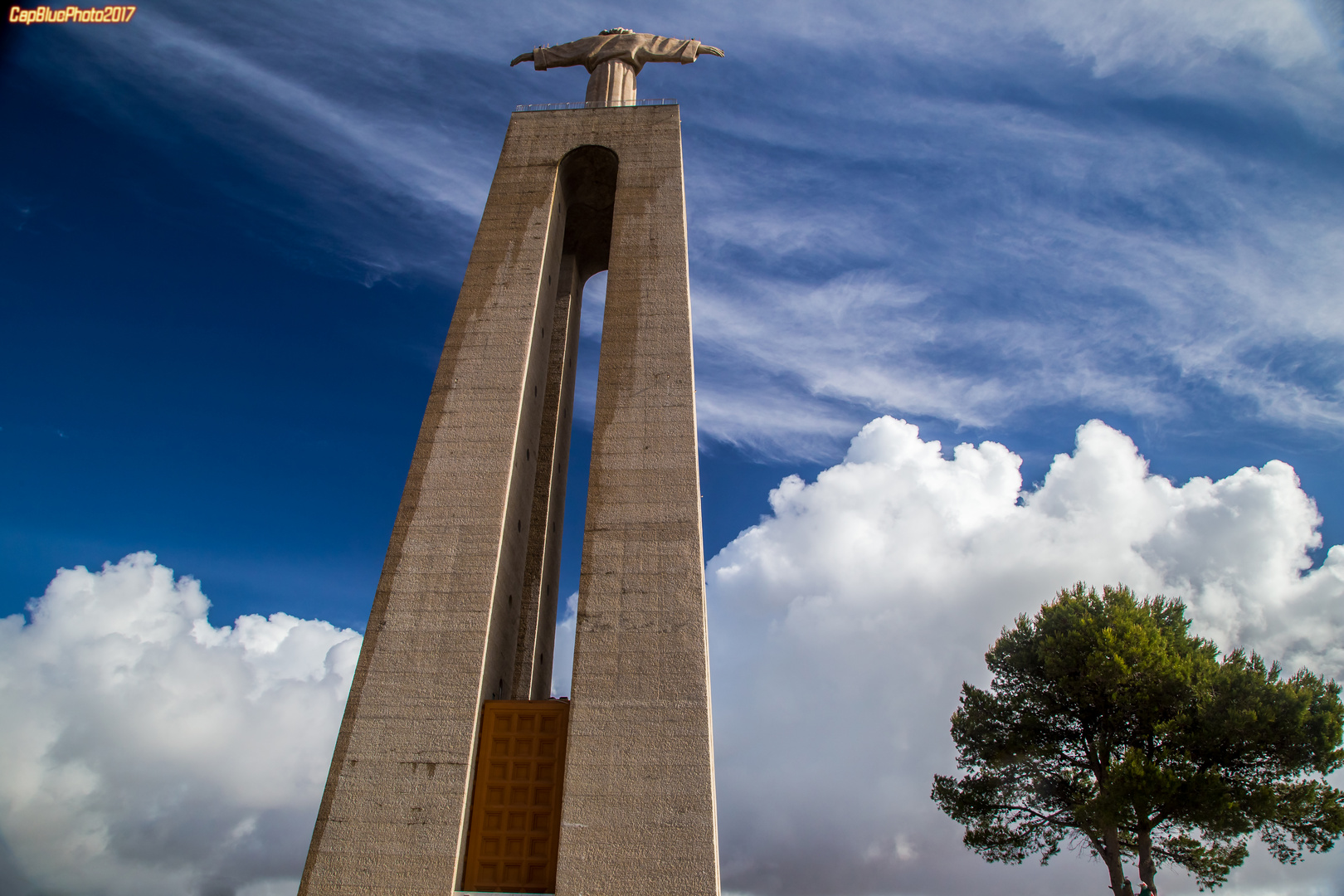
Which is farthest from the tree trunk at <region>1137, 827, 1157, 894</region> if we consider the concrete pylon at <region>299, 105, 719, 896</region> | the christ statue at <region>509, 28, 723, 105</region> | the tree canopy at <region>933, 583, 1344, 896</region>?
the christ statue at <region>509, 28, 723, 105</region>

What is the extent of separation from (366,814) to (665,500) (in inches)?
308

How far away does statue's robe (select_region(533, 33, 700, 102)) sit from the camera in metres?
25.1

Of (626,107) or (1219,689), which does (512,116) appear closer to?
(626,107)

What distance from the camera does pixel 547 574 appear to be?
2059 centimetres

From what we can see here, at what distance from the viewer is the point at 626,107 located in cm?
2247

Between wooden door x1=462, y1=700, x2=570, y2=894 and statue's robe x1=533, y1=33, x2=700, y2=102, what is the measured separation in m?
19.9

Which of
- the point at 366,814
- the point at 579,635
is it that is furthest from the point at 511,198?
the point at 366,814

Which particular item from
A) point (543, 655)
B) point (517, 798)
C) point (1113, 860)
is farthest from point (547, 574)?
point (1113, 860)

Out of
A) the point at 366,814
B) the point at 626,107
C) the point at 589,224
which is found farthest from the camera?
the point at 589,224

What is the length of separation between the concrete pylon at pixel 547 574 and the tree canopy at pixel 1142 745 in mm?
13312

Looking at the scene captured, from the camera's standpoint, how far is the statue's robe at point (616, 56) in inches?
987

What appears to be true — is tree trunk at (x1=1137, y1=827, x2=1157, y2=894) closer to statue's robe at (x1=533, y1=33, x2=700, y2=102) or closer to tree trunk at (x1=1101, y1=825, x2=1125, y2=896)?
tree trunk at (x1=1101, y1=825, x2=1125, y2=896)

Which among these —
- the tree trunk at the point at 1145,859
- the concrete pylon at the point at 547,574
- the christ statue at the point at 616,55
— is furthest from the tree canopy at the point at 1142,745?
the christ statue at the point at 616,55

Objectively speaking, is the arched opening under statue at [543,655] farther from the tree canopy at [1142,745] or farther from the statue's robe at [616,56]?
the tree canopy at [1142,745]
